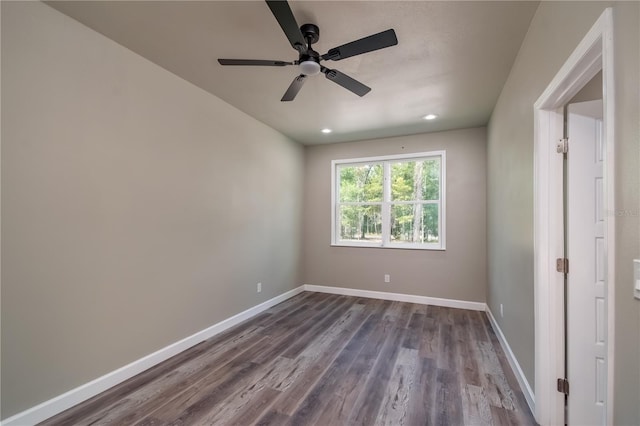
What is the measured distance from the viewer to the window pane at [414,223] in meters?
4.40

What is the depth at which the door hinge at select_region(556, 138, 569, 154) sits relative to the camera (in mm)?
1679

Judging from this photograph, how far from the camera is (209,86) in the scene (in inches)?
114

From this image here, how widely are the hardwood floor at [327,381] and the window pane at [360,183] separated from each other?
221 cm

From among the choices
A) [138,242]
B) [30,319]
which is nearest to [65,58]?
[138,242]

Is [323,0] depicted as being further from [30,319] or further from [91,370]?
[91,370]

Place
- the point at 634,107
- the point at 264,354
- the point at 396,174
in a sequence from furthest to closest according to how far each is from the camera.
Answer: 1. the point at 396,174
2. the point at 264,354
3. the point at 634,107

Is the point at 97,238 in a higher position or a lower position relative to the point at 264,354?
higher

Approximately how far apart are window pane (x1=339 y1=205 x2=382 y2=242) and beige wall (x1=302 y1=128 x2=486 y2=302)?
0.24 m

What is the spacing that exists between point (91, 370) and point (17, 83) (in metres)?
1.99

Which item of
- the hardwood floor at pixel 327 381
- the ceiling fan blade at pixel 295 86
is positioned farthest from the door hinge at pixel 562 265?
the ceiling fan blade at pixel 295 86

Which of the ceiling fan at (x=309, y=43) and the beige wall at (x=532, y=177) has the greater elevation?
the ceiling fan at (x=309, y=43)

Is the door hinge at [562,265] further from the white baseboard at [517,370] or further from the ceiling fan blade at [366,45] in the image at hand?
the ceiling fan blade at [366,45]

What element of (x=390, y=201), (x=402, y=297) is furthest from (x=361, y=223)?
(x=402, y=297)

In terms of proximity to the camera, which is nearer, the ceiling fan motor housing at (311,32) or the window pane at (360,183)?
the ceiling fan motor housing at (311,32)
